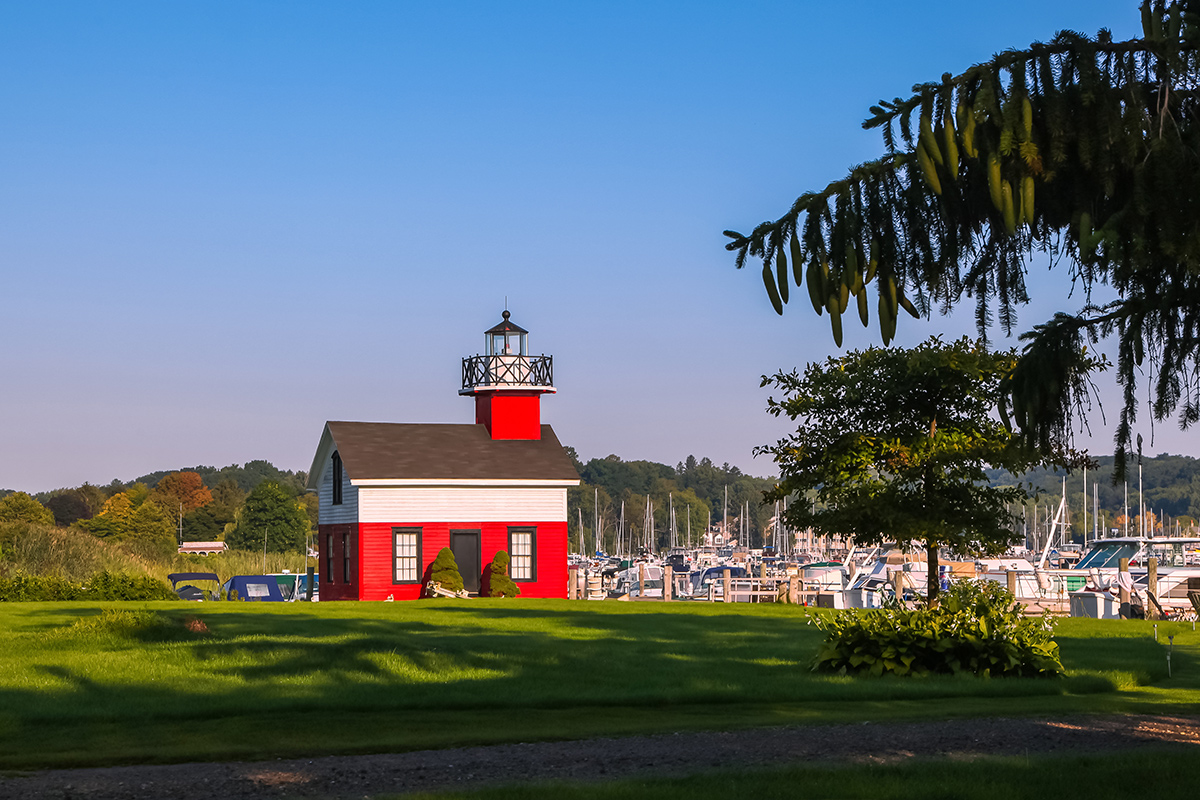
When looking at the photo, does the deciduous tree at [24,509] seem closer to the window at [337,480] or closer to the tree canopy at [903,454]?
the window at [337,480]

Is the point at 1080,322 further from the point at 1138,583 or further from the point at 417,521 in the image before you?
the point at 1138,583

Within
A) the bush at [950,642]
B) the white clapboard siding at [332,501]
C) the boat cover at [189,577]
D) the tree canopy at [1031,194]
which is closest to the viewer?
the tree canopy at [1031,194]

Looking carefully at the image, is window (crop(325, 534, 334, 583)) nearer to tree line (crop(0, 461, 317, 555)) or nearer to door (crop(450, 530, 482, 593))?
door (crop(450, 530, 482, 593))

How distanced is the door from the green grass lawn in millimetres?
18615

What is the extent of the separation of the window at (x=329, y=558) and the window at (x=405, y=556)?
12.6 feet

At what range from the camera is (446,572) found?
41375 millimetres

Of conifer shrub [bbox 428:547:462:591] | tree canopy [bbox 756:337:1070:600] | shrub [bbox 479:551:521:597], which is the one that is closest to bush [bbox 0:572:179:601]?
conifer shrub [bbox 428:547:462:591]

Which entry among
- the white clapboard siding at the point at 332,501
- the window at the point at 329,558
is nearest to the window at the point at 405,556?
the white clapboard siding at the point at 332,501

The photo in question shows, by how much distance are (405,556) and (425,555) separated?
0.63 m

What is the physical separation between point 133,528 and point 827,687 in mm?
97221

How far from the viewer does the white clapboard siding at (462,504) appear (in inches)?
1671

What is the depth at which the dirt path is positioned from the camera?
991 centimetres

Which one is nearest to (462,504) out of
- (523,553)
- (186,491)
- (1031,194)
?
(523,553)

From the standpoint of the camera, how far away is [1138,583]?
5647 centimetres
